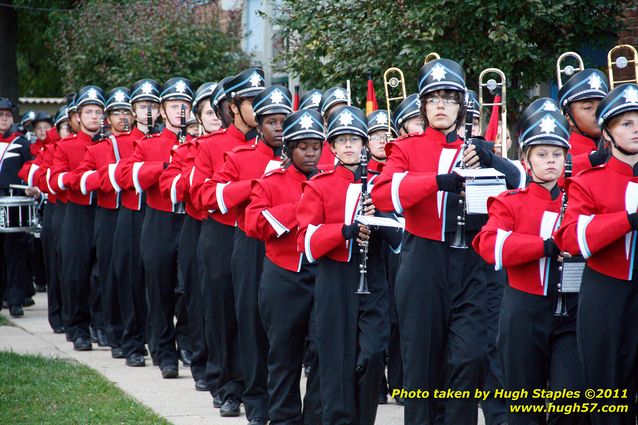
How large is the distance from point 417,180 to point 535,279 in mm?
903

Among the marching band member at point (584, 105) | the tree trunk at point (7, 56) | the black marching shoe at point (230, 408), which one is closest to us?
the marching band member at point (584, 105)

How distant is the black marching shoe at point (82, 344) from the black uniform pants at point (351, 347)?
5.59 meters

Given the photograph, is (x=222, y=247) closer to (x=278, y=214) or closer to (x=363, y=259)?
(x=278, y=214)

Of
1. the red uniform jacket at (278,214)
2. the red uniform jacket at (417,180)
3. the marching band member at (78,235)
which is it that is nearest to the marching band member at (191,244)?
the red uniform jacket at (278,214)

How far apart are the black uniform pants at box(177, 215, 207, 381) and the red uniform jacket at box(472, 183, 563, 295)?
3888 millimetres

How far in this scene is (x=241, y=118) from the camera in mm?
9820

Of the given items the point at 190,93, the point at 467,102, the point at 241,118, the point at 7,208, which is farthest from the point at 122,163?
→ the point at 467,102

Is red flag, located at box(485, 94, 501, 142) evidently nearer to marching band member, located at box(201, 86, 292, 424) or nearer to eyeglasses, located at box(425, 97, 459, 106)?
marching band member, located at box(201, 86, 292, 424)

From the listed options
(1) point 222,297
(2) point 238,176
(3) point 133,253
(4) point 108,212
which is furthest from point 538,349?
(4) point 108,212

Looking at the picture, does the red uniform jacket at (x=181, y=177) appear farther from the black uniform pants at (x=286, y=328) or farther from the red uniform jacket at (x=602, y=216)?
the red uniform jacket at (x=602, y=216)

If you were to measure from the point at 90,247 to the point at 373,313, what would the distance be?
6021 millimetres

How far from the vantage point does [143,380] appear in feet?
36.1

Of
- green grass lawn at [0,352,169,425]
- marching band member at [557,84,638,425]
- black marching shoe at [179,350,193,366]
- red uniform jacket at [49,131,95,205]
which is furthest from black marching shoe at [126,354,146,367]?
marching band member at [557,84,638,425]

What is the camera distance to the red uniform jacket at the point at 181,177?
1030cm
